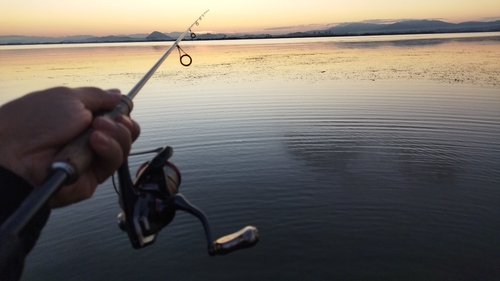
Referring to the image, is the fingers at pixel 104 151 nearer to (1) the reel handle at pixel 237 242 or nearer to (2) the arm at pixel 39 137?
(2) the arm at pixel 39 137

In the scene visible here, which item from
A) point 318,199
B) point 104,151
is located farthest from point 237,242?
point 318,199

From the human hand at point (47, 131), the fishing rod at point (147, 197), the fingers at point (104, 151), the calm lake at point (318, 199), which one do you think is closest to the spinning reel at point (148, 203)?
the fishing rod at point (147, 197)

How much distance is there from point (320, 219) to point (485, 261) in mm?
2470

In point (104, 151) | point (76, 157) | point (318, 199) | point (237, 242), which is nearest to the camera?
point (76, 157)

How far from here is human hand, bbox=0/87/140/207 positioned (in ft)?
5.87

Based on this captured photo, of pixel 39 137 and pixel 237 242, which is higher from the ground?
pixel 39 137

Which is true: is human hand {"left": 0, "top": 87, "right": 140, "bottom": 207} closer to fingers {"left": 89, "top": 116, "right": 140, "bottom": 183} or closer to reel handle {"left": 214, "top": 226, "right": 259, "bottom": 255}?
fingers {"left": 89, "top": 116, "right": 140, "bottom": 183}

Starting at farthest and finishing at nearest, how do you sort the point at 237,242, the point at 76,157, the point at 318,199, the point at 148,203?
the point at 318,199 < the point at 148,203 < the point at 237,242 < the point at 76,157

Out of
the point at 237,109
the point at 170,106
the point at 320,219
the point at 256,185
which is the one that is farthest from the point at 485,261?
the point at 170,106

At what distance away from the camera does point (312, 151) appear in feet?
33.2

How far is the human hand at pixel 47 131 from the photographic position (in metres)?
1.79

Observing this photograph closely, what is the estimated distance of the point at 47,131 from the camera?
1.85 m

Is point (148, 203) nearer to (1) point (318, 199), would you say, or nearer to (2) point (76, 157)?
(2) point (76, 157)

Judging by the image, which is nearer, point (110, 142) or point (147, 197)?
point (110, 142)
